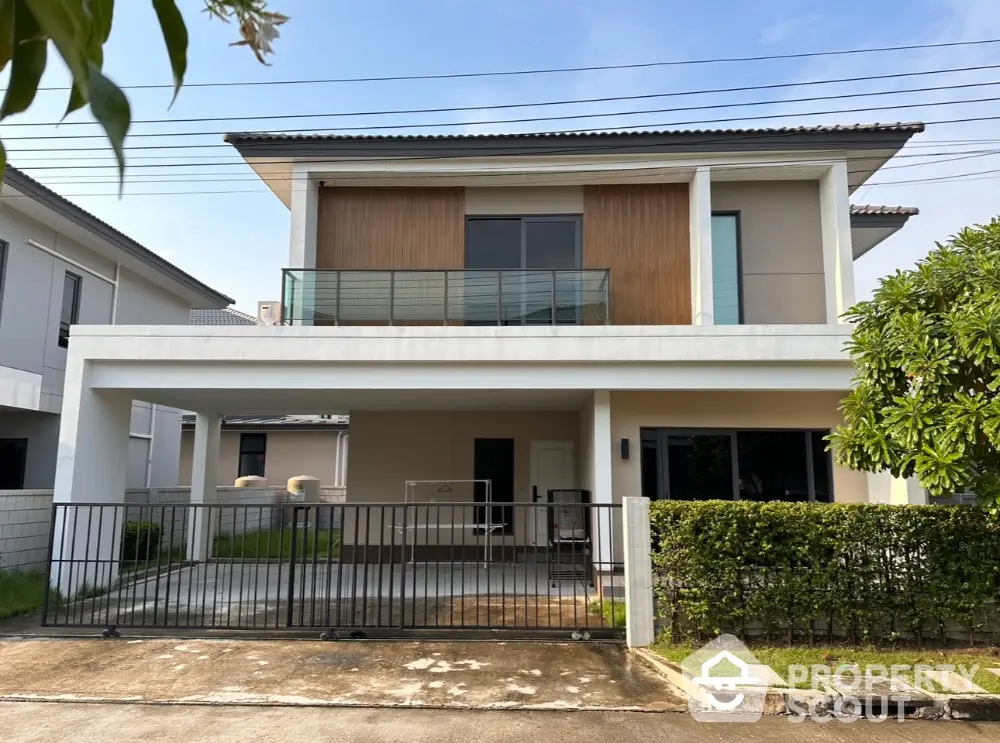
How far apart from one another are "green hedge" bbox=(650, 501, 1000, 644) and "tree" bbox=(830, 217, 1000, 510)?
0.64m

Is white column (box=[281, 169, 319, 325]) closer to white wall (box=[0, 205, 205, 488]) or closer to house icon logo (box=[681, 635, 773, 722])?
white wall (box=[0, 205, 205, 488])

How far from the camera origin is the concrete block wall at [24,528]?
10.1 m

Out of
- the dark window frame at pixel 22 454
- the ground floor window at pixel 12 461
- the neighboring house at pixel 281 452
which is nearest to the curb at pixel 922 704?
the dark window frame at pixel 22 454

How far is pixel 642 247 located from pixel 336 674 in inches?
341

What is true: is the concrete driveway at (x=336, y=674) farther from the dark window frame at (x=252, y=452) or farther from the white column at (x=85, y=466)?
the dark window frame at (x=252, y=452)

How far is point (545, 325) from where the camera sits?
1090cm

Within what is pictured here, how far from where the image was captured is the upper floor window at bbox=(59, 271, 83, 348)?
1453cm

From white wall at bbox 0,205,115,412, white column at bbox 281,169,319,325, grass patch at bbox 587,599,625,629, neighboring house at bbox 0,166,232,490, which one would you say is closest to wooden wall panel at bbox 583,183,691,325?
white column at bbox 281,169,319,325

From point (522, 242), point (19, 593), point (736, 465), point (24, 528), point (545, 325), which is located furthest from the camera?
point (522, 242)

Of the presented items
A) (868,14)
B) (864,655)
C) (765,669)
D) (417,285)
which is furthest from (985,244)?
(417,285)

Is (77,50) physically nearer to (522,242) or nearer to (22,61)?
(22,61)

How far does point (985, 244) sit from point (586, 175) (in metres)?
6.61

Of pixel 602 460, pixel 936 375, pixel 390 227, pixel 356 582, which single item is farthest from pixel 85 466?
pixel 936 375

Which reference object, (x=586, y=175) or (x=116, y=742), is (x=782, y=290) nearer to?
(x=586, y=175)
